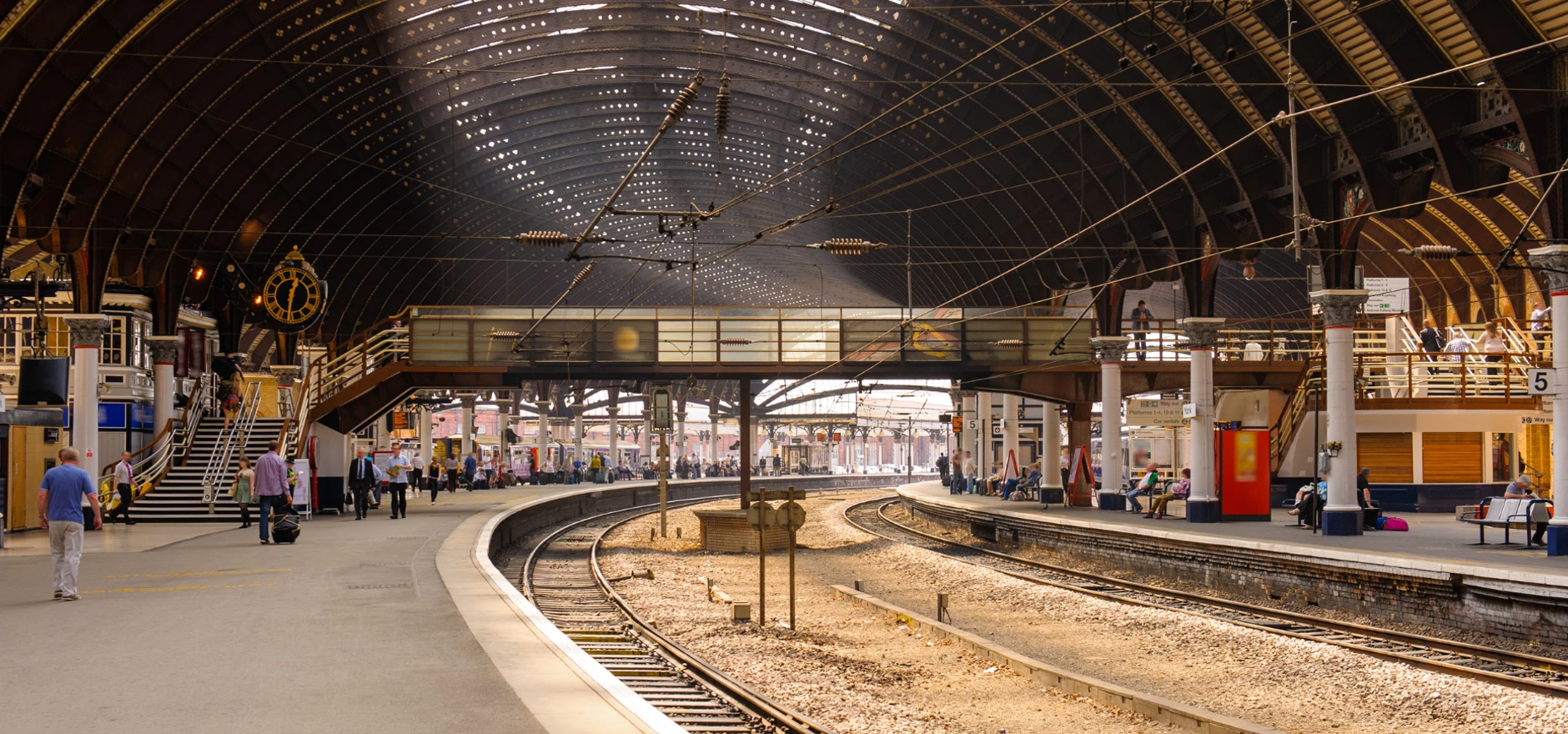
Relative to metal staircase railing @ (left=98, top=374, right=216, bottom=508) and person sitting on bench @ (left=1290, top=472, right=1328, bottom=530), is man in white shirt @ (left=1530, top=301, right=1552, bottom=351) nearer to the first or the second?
person sitting on bench @ (left=1290, top=472, right=1328, bottom=530)

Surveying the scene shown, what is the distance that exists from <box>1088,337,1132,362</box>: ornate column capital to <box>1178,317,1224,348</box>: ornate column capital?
202 inches

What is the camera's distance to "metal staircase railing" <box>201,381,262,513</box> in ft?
99.5

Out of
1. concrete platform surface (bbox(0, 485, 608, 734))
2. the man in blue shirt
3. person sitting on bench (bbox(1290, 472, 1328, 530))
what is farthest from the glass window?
person sitting on bench (bbox(1290, 472, 1328, 530))

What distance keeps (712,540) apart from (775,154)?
62.6ft

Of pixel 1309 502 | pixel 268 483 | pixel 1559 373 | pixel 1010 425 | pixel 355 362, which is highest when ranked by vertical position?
pixel 355 362

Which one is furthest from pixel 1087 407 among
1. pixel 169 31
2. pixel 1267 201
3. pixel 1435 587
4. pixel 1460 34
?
pixel 169 31

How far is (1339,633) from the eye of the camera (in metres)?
16.8

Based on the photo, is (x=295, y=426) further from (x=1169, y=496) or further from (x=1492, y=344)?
(x=1492, y=344)

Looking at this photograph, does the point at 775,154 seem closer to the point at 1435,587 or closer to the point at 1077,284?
the point at 1077,284

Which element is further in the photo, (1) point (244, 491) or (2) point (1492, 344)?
(2) point (1492, 344)

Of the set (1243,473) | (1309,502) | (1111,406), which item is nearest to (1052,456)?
(1111,406)

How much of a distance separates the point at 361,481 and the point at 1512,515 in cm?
2328

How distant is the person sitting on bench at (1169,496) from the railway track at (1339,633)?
4.56 meters

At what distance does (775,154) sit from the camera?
158ft
